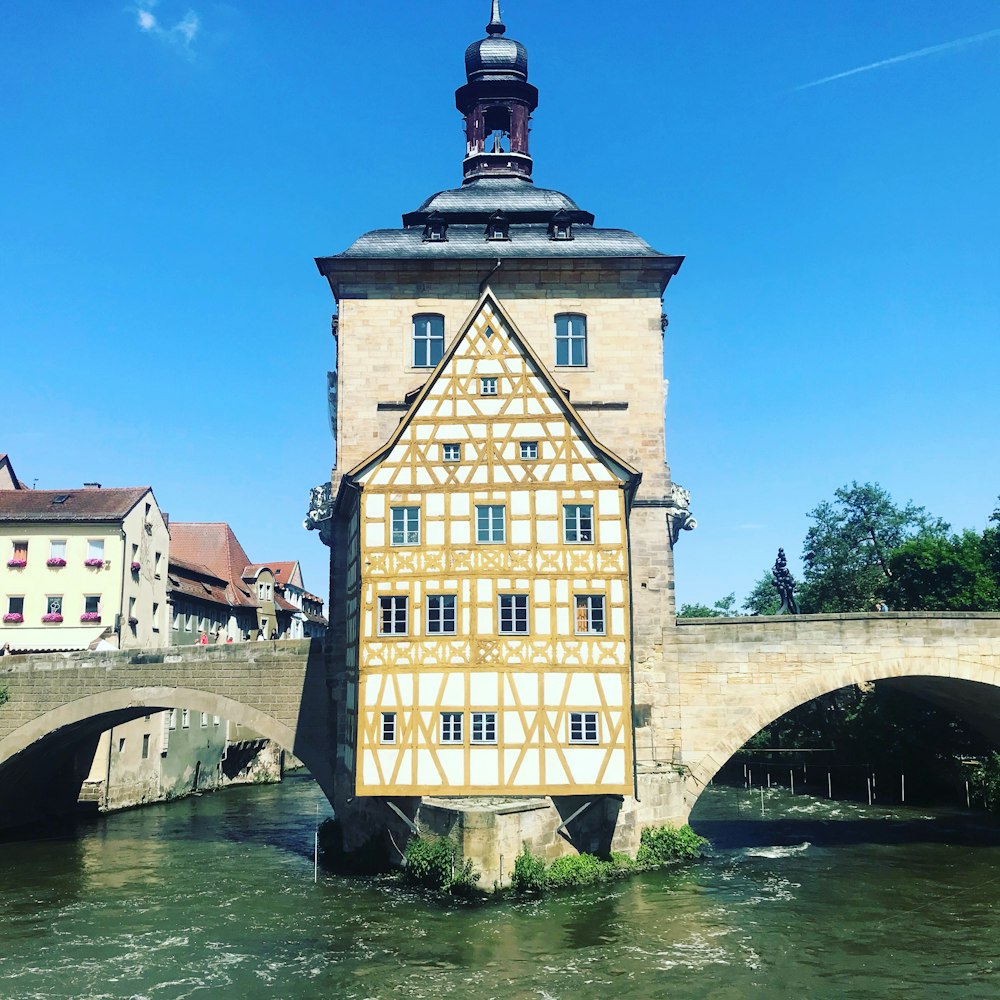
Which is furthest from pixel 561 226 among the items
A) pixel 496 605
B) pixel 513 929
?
pixel 513 929

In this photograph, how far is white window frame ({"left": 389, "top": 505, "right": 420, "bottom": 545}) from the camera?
26109mm

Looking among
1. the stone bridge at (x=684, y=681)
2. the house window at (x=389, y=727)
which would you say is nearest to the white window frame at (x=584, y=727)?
the stone bridge at (x=684, y=681)

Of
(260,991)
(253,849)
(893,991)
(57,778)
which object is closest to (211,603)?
(57,778)

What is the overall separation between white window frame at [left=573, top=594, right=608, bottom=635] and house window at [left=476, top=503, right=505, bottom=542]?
97.9 inches

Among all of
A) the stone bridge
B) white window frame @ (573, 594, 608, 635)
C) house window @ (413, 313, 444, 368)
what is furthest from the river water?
house window @ (413, 313, 444, 368)

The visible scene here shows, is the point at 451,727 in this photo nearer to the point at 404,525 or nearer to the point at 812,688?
the point at 404,525

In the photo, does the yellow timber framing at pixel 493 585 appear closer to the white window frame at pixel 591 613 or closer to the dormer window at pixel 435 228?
the white window frame at pixel 591 613

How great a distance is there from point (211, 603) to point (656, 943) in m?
37.7

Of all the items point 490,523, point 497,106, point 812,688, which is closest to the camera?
point 490,523

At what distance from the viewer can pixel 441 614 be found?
1006 inches

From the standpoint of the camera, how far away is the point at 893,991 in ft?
57.6

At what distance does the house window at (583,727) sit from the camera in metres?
24.9

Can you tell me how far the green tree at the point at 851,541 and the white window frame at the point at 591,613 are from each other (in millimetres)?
39959

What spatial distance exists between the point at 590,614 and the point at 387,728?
5.61 meters
